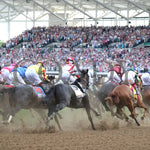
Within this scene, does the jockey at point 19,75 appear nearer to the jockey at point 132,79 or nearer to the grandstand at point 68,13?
the jockey at point 132,79

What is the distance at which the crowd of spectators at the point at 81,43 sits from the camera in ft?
100.0

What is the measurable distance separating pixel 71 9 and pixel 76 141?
3748cm

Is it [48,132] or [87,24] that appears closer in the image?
[48,132]

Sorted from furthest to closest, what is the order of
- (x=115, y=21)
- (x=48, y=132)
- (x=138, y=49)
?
(x=115, y=21), (x=138, y=49), (x=48, y=132)

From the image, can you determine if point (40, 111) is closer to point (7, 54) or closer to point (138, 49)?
point (138, 49)

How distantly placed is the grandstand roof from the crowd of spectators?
262 cm

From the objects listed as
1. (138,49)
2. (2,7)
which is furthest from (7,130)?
(2,7)

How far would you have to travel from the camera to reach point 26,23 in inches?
1837

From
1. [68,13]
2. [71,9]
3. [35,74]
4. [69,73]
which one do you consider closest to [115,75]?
[69,73]

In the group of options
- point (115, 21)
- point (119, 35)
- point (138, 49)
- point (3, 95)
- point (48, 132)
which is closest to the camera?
point (48, 132)

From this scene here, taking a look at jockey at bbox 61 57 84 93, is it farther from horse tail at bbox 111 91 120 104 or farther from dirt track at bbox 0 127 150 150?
dirt track at bbox 0 127 150 150

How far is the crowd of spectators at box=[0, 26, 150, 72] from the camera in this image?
30.5m

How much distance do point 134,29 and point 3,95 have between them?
27.6 meters

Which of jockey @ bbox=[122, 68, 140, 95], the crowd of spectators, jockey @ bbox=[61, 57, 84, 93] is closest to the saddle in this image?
jockey @ bbox=[61, 57, 84, 93]
